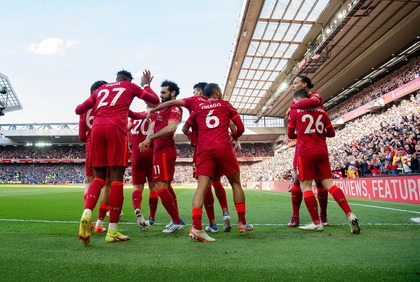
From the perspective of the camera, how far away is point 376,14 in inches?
751

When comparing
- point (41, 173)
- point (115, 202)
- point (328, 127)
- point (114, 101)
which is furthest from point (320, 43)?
point (41, 173)

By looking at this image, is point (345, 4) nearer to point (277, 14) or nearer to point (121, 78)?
point (277, 14)

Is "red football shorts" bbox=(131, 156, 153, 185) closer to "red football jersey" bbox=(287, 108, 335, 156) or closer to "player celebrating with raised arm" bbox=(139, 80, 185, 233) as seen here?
"player celebrating with raised arm" bbox=(139, 80, 185, 233)

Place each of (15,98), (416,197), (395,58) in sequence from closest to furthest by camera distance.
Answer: (416,197), (395,58), (15,98)

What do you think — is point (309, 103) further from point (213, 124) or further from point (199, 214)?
point (199, 214)

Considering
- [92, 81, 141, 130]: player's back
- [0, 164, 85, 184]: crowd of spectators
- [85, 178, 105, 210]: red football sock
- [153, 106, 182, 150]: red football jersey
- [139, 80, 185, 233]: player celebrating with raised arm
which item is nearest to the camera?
[85, 178, 105, 210]: red football sock

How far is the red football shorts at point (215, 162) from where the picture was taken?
12.5ft

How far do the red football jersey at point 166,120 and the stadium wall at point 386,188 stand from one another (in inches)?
315

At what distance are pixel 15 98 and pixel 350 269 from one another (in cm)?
5518

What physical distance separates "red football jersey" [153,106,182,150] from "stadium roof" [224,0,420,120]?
15280 millimetres

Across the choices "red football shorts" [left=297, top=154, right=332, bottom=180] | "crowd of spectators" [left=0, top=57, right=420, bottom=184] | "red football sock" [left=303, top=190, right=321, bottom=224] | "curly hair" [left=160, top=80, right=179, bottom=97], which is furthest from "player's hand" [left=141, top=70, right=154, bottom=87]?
"crowd of spectators" [left=0, top=57, right=420, bottom=184]

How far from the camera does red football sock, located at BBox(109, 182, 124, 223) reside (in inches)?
138

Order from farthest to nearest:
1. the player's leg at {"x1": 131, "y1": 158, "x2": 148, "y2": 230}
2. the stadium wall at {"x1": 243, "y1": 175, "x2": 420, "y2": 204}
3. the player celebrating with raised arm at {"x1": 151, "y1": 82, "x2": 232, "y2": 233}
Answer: the stadium wall at {"x1": 243, "y1": 175, "x2": 420, "y2": 204} < the player's leg at {"x1": 131, "y1": 158, "x2": 148, "y2": 230} < the player celebrating with raised arm at {"x1": 151, "y1": 82, "x2": 232, "y2": 233}

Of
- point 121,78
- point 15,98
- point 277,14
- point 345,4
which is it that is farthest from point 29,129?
point 121,78
